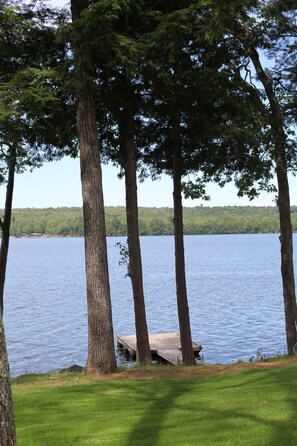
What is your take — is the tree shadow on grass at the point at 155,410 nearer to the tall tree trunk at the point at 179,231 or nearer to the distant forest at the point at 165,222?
the tall tree trunk at the point at 179,231

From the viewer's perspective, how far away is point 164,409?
7.51 meters

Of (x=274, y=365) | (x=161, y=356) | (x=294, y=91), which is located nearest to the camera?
(x=274, y=365)

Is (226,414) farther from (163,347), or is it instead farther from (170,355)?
(163,347)

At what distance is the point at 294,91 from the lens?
16.2 meters

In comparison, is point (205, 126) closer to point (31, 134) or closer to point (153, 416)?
point (31, 134)

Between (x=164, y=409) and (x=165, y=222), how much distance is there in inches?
5052

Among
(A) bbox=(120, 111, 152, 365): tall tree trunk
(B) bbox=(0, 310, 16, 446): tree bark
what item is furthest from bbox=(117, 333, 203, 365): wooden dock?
(B) bbox=(0, 310, 16, 446): tree bark

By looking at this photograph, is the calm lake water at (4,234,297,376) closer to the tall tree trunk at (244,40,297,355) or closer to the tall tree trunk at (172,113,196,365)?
the tall tree trunk at (172,113,196,365)

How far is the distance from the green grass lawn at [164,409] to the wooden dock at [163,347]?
33.6 ft

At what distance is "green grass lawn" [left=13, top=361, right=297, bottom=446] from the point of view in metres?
6.05

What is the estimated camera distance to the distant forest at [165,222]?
14525cm

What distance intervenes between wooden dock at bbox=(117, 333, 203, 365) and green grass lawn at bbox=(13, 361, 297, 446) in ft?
33.6

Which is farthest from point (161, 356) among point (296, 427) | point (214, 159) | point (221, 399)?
point (296, 427)

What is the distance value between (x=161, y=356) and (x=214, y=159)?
9.53m
